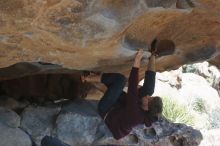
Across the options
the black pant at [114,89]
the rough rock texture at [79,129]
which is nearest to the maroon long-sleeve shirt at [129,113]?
the black pant at [114,89]

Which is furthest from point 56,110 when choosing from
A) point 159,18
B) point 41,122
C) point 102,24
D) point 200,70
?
point 200,70

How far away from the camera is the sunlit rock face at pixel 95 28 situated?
403cm

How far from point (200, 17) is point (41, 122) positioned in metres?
2.48

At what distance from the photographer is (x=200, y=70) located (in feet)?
55.1

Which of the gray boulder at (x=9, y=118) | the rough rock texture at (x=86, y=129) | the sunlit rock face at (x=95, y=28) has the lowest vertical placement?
the rough rock texture at (x=86, y=129)

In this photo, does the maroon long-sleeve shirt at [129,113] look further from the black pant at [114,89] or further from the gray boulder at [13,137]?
the gray boulder at [13,137]

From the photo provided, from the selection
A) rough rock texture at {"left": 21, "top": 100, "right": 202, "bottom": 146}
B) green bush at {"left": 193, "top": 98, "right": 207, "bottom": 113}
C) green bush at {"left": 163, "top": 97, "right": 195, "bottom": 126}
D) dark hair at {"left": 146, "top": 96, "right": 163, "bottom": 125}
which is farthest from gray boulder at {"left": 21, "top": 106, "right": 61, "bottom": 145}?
green bush at {"left": 193, "top": 98, "right": 207, "bottom": 113}

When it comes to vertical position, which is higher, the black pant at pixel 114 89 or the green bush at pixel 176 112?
the black pant at pixel 114 89

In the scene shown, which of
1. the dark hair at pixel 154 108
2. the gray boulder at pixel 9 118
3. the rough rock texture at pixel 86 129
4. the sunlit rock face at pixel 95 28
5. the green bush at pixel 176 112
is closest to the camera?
the sunlit rock face at pixel 95 28

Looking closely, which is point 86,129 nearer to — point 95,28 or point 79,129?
point 79,129

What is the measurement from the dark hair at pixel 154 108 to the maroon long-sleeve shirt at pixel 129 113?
6cm

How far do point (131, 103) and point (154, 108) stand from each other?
250 millimetres

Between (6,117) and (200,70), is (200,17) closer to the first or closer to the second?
(6,117)

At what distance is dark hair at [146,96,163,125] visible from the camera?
504 centimetres
